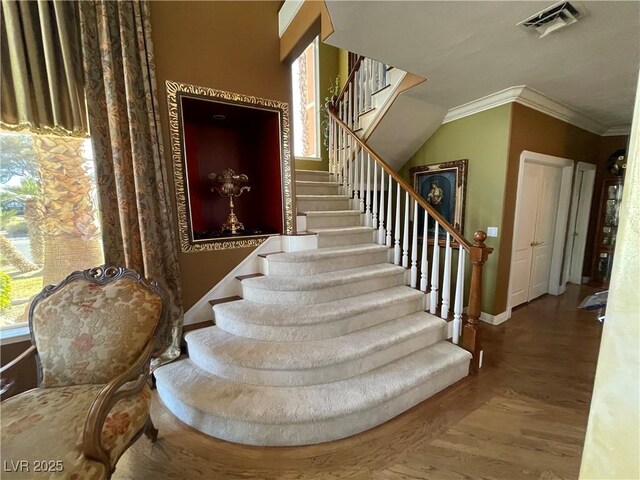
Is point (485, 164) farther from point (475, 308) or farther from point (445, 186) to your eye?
point (475, 308)

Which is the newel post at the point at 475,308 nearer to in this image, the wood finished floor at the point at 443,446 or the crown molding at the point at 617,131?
the wood finished floor at the point at 443,446

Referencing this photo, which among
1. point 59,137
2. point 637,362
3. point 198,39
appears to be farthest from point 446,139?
point 59,137

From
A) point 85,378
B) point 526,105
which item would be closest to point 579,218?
point 526,105

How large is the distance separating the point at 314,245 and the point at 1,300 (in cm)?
232

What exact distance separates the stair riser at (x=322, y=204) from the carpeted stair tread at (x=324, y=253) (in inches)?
24.2

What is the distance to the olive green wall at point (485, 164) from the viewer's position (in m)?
2.80

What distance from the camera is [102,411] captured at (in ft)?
3.36

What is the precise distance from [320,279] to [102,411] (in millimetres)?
1556

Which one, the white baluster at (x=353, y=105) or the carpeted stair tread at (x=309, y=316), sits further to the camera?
the white baluster at (x=353, y=105)

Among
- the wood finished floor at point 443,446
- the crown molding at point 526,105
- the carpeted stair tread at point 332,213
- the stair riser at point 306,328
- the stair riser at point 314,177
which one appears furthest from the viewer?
the stair riser at point 314,177

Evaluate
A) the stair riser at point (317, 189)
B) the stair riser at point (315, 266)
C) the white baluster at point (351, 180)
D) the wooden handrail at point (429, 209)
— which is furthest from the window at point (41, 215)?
the white baluster at point (351, 180)

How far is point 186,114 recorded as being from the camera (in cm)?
237

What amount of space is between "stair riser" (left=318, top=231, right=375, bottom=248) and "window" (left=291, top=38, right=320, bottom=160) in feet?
7.69

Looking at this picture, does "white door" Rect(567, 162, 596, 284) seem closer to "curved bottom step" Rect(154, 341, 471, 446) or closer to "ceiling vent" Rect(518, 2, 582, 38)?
"ceiling vent" Rect(518, 2, 582, 38)
